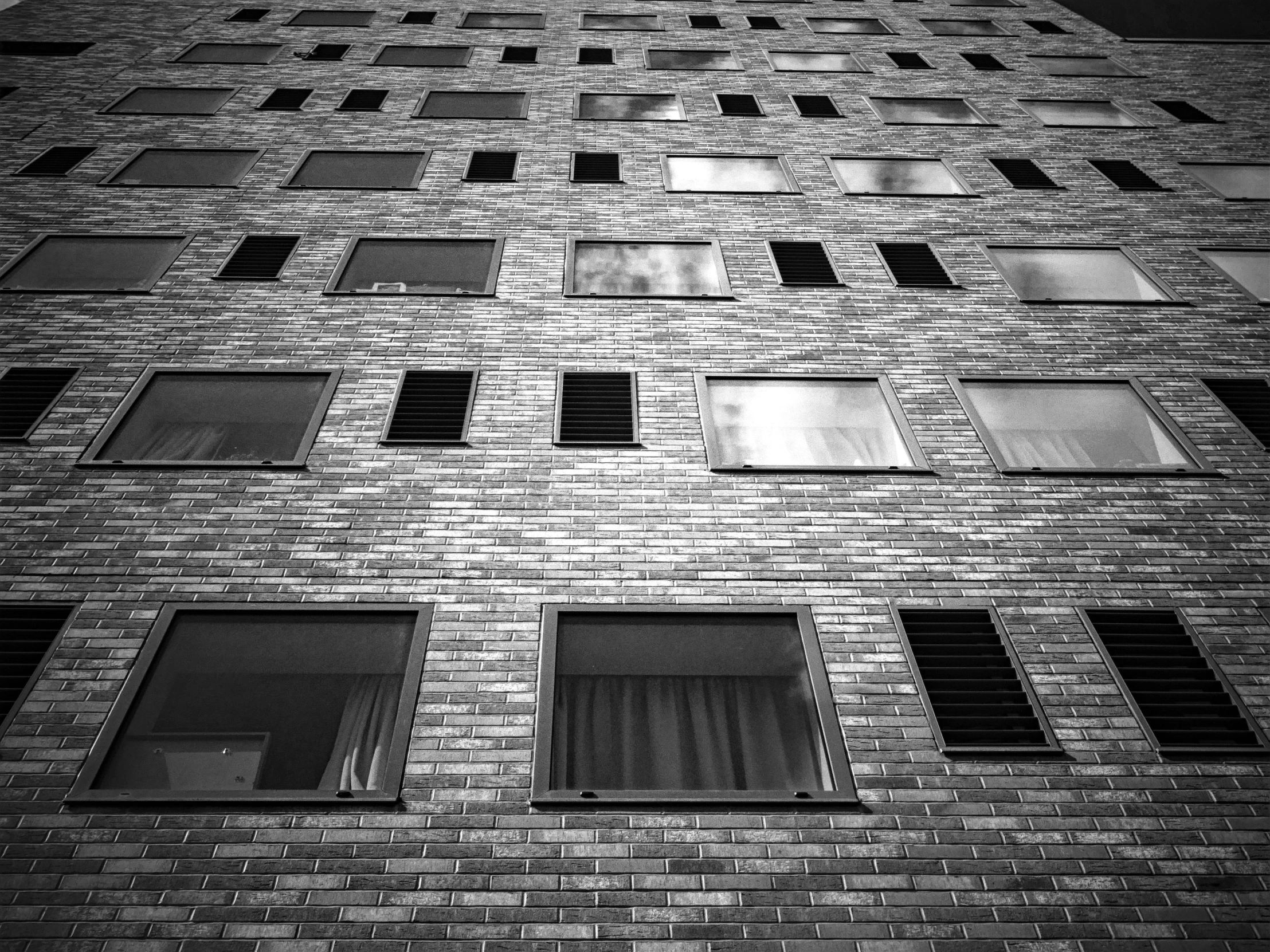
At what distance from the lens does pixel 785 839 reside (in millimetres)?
6254

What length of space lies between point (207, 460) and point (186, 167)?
738cm

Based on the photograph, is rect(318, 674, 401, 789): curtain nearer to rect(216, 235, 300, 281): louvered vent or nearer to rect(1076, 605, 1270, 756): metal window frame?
rect(1076, 605, 1270, 756): metal window frame

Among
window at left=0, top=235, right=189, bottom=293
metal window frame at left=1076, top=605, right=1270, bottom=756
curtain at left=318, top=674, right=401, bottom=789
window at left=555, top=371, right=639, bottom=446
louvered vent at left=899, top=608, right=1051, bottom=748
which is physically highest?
window at left=0, top=235, right=189, bottom=293

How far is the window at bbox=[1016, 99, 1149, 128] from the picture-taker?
1672 cm

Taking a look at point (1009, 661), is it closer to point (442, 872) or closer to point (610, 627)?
point (610, 627)

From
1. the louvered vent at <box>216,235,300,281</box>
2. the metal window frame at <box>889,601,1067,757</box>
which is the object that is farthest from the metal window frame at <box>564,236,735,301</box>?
the metal window frame at <box>889,601,1067,757</box>

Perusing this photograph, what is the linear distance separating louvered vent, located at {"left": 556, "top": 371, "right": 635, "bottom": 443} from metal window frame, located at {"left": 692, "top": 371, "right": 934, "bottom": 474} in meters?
0.78

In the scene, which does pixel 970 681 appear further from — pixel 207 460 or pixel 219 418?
pixel 219 418

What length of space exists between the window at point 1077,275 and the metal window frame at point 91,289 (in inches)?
430

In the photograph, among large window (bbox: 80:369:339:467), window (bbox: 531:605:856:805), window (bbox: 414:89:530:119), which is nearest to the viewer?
window (bbox: 531:605:856:805)

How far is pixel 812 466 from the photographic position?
29.8 ft

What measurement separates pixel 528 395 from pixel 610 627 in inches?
127

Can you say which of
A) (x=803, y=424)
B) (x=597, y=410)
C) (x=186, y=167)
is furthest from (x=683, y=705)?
(x=186, y=167)

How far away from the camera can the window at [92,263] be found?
11188 millimetres
